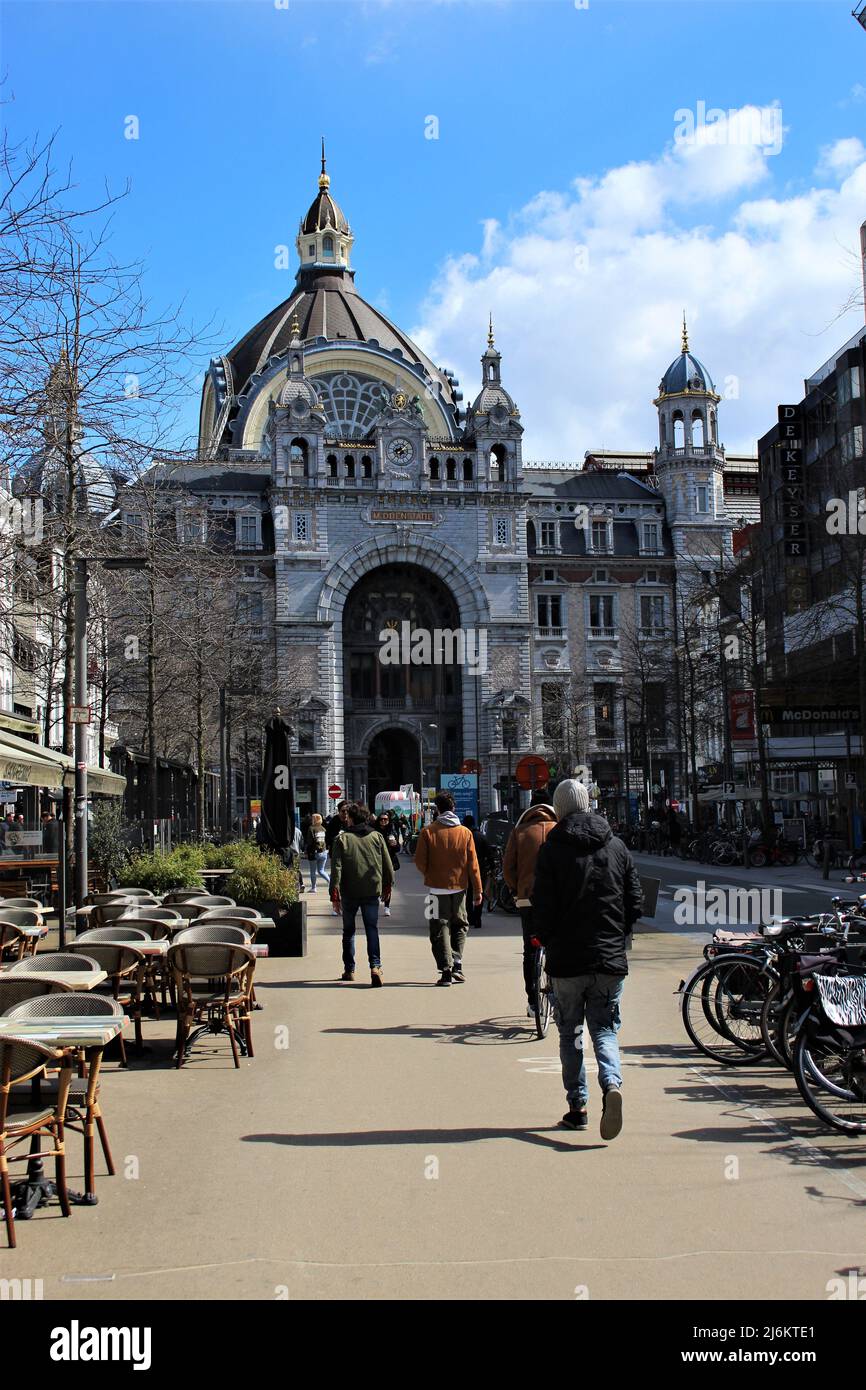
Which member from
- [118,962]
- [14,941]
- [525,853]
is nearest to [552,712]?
[14,941]

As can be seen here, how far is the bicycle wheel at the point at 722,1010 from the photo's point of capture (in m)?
9.65

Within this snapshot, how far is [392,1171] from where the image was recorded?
22.6ft

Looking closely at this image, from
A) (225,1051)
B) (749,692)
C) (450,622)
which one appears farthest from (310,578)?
(225,1051)

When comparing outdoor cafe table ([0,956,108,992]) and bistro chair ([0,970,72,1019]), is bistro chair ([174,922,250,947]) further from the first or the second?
bistro chair ([0,970,72,1019])

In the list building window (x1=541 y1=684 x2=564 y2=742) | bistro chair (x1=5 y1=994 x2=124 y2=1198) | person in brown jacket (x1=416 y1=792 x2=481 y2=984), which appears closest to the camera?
bistro chair (x1=5 y1=994 x2=124 y2=1198)

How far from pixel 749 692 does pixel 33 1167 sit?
116 ft

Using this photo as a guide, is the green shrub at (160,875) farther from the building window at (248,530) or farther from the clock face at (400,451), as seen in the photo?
the clock face at (400,451)

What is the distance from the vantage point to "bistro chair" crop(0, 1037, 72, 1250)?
5.84 m

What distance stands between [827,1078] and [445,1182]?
286 centimetres

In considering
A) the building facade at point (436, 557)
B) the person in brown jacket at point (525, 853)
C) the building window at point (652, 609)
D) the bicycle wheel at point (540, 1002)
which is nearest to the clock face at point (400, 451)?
the building facade at point (436, 557)

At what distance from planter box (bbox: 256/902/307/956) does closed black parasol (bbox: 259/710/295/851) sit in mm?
4320

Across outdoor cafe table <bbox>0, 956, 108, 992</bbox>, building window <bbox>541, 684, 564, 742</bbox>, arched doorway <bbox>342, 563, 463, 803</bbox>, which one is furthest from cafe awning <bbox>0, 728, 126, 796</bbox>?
arched doorway <bbox>342, 563, 463, 803</bbox>
